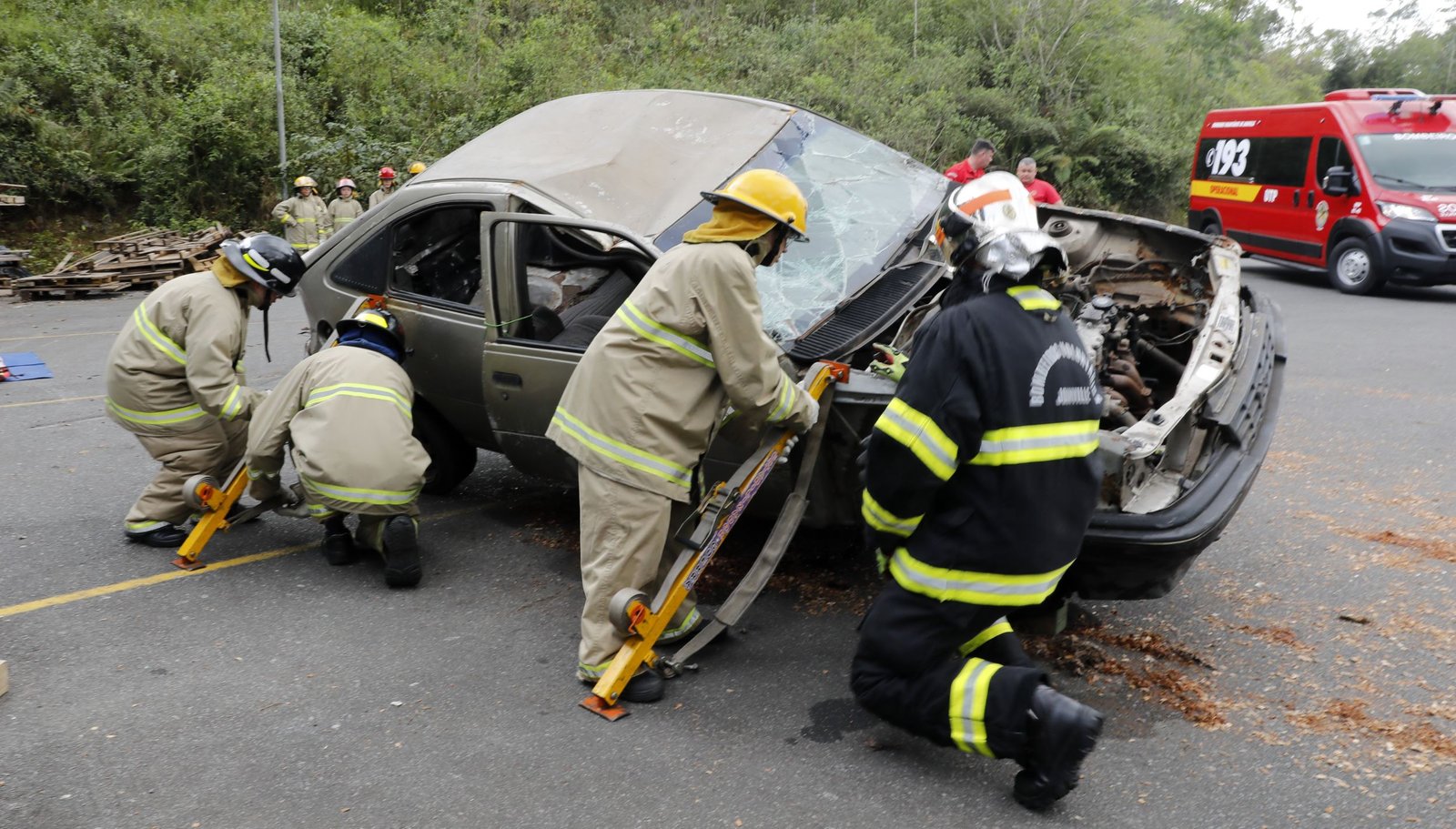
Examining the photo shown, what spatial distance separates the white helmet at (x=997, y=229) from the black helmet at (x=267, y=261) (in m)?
3.27

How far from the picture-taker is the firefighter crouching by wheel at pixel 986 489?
3023 millimetres

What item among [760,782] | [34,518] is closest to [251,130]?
[34,518]

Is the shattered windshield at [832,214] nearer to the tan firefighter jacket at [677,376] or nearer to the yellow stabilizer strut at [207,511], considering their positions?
the tan firefighter jacket at [677,376]

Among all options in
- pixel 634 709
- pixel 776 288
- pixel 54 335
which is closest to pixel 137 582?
pixel 634 709

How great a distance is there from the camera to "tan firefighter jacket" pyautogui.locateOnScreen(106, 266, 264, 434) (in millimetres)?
4988

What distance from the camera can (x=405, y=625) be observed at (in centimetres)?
443

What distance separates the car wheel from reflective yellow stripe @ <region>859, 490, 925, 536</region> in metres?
11.8

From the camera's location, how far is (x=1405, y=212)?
40.2 feet

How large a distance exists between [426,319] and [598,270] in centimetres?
87

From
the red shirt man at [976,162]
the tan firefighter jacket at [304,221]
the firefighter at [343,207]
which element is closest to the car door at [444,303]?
the red shirt man at [976,162]

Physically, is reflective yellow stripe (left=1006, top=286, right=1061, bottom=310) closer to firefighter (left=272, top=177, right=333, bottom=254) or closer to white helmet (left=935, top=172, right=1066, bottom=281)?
white helmet (left=935, top=172, right=1066, bottom=281)

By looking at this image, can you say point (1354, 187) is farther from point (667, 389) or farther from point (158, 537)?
point (158, 537)

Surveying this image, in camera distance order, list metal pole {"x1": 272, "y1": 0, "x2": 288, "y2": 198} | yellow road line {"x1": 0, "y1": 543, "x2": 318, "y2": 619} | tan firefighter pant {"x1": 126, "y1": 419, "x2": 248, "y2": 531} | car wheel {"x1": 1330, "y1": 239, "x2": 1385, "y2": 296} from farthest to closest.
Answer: metal pole {"x1": 272, "y1": 0, "x2": 288, "y2": 198}, car wheel {"x1": 1330, "y1": 239, "x2": 1385, "y2": 296}, tan firefighter pant {"x1": 126, "y1": 419, "x2": 248, "y2": 531}, yellow road line {"x1": 0, "y1": 543, "x2": 318, "y2": 619}

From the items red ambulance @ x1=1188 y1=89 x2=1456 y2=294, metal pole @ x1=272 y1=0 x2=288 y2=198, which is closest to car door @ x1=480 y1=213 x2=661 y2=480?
red ambulance @ x1=1188 y1=89 x2=1456 y2=294
